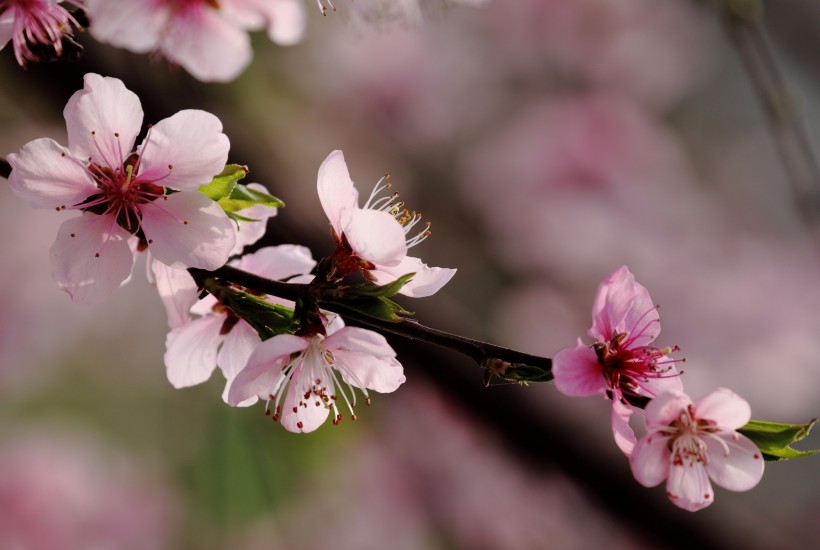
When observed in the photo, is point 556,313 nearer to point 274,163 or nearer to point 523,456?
point 523,456

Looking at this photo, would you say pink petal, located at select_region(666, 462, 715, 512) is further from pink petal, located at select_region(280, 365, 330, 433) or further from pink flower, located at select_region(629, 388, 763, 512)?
pink petal, located at select_region(280, 365, 330, 433)

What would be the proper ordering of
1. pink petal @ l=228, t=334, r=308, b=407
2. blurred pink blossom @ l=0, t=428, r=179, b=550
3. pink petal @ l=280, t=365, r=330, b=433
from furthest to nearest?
blurred pink blossom @ l=0, t=428, r=179, b=550, pink petal @ l=280, t=365, r=330, b=433, pink petal @ l=228, t=334, r=308, b=407

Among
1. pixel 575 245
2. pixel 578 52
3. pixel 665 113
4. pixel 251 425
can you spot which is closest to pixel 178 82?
pixel 251 425

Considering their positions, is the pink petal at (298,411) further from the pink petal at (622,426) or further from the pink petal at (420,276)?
the pink petal at (622,426)

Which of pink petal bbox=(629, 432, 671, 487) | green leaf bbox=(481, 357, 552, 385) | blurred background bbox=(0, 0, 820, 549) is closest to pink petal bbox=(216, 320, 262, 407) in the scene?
green leaf bbox=(481, 357, 552, 385)

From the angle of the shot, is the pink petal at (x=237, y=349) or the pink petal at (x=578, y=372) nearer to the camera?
the pink petal at (x=578, y=372)

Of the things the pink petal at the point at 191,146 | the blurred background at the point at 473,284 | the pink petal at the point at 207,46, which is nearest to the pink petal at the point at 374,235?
the pink petal at the point at 191,146
